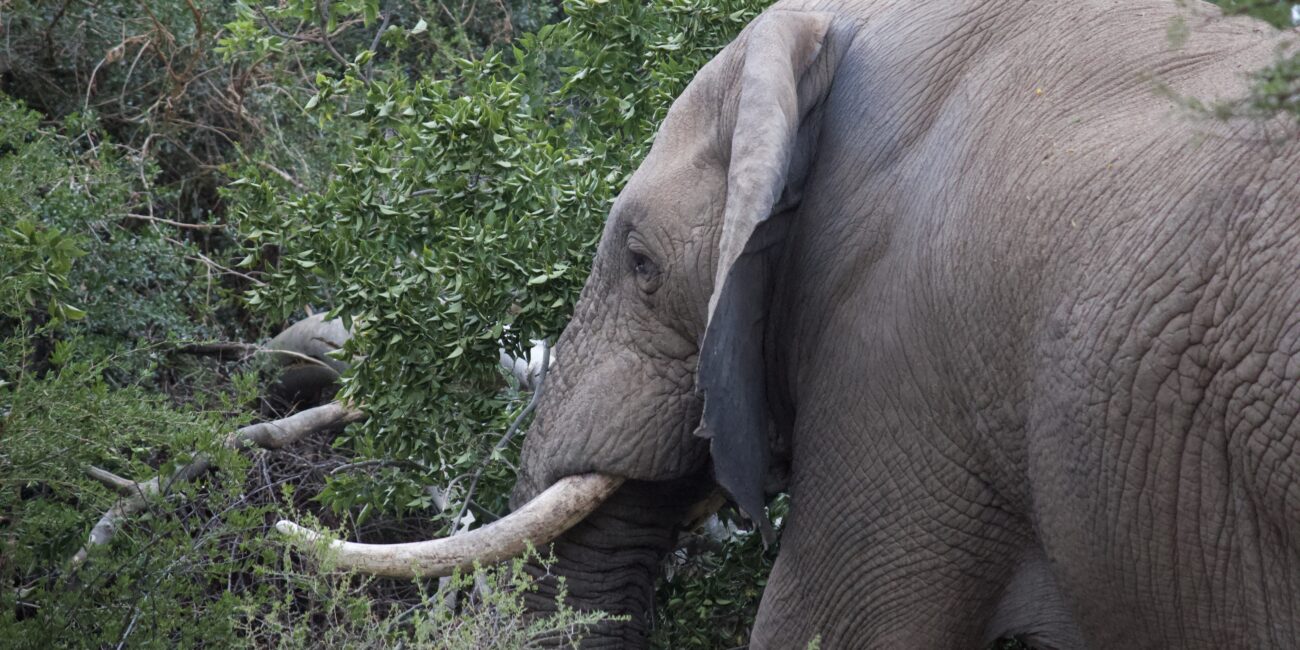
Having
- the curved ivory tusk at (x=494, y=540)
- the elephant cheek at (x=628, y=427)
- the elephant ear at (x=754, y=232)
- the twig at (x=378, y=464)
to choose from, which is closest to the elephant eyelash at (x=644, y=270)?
the elephant cheek at (x=628, y=427)

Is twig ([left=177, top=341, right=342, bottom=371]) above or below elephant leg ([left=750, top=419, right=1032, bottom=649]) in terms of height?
below

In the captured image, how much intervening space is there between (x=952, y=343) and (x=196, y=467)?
2.59 meters

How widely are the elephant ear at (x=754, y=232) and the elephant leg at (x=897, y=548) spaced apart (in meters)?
0.16

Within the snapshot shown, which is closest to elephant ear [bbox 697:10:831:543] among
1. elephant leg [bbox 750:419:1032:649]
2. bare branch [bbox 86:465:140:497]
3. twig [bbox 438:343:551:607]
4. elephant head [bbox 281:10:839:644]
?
elephant head [bbox 281:10:839:644]

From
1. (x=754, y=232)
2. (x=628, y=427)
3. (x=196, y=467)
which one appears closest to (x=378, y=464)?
(x=196, y=467)

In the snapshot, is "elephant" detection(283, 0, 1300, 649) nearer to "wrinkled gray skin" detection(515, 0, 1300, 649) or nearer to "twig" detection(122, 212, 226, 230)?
"wrinkled gray skin" detection(515, 0, 1300, 649)

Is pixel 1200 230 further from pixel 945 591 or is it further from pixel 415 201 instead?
pixel 415 201

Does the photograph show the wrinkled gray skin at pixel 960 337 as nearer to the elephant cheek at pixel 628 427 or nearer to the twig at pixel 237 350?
the elephant cheek at pixel 628 427

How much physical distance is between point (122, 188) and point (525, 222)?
1.99m

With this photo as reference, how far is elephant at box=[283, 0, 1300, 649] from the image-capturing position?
2.54 m

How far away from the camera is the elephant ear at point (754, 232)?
3.21m

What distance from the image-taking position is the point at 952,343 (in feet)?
9.88

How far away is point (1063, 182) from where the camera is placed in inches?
111

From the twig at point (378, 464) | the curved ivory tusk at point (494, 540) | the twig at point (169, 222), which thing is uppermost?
the curved ivory tusk at point (494, 540)
